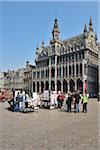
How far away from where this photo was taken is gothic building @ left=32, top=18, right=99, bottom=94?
78.3 metres

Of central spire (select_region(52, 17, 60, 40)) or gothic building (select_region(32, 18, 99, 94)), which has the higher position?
central spire (select_region(52, 17, 60, 40))

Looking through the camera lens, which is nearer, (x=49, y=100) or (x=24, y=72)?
(x=49, y=100)

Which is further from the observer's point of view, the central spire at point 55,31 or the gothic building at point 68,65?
the central spire at point 55,31

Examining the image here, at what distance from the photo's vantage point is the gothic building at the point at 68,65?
78.3 m

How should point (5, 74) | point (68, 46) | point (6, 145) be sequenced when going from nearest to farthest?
point (6, 145) < point (68, 46) < point (5, 74)

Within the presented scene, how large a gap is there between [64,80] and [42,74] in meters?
14.8

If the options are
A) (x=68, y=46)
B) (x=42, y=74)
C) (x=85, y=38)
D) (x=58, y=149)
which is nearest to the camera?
(x=58, y=149)

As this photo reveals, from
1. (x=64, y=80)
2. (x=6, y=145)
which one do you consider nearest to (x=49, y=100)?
(x=6, y=145)

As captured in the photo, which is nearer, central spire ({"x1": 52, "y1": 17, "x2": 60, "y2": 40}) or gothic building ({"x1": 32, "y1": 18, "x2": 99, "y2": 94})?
gothic building ({"x1": 32, "y1": 18, "x2": 99, "y2": 94})

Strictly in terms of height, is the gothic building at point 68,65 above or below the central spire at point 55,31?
below

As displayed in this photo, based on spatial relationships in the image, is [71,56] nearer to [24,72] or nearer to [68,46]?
[68,46]

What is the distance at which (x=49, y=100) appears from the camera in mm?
25516

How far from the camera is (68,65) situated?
274 feet

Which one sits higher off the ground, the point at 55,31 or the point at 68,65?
the point at 55,31
